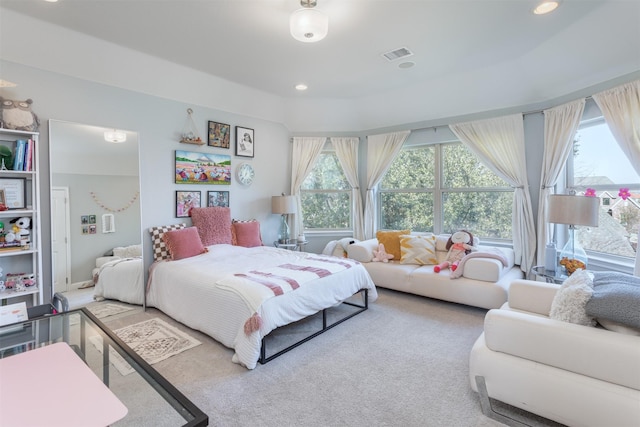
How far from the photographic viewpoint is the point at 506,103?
3.90 meters

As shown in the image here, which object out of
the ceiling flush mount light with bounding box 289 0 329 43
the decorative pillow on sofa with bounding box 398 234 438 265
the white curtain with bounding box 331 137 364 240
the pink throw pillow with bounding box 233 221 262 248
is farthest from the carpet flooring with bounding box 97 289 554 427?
the ceiling flush mount light with bounding box 289 0 329 43

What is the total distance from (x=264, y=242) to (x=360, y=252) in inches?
64.7

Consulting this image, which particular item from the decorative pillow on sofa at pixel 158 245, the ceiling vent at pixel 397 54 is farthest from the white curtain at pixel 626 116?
the decorative pillow on sofa at pixel 158 245

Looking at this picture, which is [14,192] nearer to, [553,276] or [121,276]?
[121,276]

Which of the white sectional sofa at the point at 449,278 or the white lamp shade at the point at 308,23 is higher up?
the white lamp shade at the point at 308,23

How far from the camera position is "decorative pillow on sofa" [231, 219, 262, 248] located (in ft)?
14.0

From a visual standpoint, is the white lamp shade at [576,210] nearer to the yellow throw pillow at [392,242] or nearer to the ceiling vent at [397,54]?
the yellow throw pillow at [392,242]

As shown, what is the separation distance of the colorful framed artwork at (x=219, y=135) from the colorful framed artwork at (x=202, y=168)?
16cm

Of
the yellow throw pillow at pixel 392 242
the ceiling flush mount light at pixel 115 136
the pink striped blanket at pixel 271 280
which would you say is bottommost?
the pink striped blanket at pixel 271 280

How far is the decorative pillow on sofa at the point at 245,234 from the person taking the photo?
4281mm

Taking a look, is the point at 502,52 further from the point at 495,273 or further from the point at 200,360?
the point at 200,360

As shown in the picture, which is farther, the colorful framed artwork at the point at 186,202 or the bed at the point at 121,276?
the colorful framed artwork at the point at 186,202

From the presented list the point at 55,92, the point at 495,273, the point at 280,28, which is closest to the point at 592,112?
the point at 495,273

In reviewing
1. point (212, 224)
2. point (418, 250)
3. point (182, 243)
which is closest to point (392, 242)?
point (418, 250)
